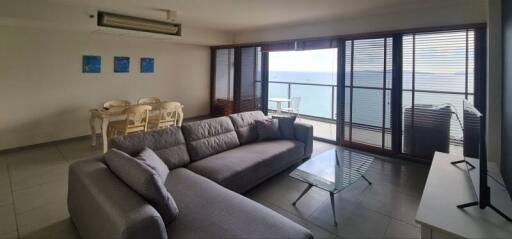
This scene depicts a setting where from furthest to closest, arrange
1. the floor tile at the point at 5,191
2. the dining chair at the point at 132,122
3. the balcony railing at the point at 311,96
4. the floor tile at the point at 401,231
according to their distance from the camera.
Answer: the balcony railing at the point at 311,96 < the dining chair at the point at 132,122 < the floor tile at the point at 5,191 < the floor tile at the point at 401,231

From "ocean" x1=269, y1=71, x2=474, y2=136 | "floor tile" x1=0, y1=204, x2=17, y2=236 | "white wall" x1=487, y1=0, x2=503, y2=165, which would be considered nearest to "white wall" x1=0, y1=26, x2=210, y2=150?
"floor tile" x1=0, y1=204, x2=17, y2=236

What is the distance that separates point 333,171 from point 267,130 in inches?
48.8

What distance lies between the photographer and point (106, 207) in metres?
1.59

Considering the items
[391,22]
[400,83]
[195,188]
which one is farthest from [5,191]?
[391,22]

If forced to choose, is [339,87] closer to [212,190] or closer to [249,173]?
[249,173]

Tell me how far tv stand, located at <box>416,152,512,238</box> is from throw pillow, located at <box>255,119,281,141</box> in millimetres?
2068

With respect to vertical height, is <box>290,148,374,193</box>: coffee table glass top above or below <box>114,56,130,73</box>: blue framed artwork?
below

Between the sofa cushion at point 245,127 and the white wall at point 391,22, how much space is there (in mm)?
2411

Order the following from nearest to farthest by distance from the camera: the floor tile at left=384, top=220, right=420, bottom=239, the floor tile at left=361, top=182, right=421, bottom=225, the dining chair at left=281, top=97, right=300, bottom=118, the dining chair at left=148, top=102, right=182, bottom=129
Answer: the floor tile at left=384, top=220, right=420, bottom=239
the floor tile at left=361, top=182, right=421, bottom=225
the dining chair at left=148, top=102, right=182, bottom=129
the dining chair at left=281, top=97, right=300, bottom=118

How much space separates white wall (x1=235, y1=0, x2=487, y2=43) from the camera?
3.59 metres

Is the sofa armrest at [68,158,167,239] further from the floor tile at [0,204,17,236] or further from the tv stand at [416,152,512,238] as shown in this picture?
the tv stand at [416,152,512,238]

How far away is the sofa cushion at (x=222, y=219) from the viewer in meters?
1.61

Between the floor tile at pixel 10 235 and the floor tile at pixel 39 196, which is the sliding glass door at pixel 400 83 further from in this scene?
the floor tile at pixel 10 235

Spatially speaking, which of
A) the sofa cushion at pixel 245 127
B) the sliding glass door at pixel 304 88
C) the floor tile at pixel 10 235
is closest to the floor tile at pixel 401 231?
the sofa cushion at pixel 245 127
